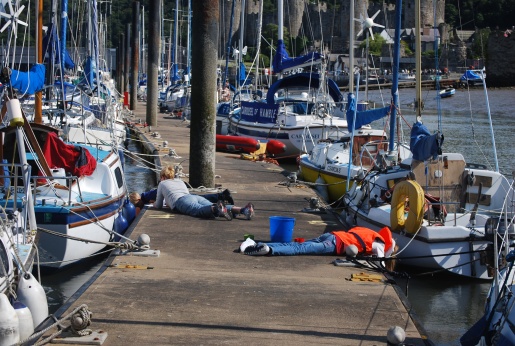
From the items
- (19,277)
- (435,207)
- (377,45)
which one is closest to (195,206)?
(435,207)

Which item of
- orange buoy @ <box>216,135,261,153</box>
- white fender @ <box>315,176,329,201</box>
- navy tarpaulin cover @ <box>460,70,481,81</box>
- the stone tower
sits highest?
the stone tower

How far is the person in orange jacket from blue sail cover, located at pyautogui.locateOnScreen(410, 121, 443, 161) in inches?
118

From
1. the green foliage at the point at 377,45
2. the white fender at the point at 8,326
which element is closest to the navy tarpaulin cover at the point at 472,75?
the white fender at the point at 8,326

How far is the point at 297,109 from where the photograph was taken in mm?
30984

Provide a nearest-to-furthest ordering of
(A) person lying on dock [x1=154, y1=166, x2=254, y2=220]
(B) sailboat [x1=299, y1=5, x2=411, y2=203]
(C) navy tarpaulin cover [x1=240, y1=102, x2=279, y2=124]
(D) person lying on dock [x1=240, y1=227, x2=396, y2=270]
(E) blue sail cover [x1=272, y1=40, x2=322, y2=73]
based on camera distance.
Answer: (D) person lying on dock [x1=240, y1=227, x2=396, y2=270]
(A) person lying on dock [x1=154, y1=166, x2=254, y2=220]
(B) sailboat [x1=299, y1=5, x2=411, y2=203]
(E) blue sail cover [x1=272, y1=40, x2=322, y2=73]
(C) navy tarpaulin cover [x1=240, y1=102, x2=279, y2=124]

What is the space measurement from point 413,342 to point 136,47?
42.2 metres

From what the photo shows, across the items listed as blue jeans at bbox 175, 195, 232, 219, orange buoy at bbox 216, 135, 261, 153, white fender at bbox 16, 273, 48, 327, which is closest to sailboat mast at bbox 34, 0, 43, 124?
blue jeans at bbox 175, 195, 232, 219

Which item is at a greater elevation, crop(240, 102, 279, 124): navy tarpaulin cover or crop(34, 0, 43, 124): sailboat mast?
crop(34, 0, 43, 124): sailboat mast

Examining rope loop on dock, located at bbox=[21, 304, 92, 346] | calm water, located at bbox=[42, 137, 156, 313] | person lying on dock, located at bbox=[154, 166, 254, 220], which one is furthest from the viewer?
person lying on dock, located at bbox=[154, 166, 254, 220]

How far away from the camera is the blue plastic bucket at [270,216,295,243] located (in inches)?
487

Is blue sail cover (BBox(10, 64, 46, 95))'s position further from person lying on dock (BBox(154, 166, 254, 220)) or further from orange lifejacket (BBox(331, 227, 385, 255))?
orange lifejacket (BBox(331, 227, 385, 255))

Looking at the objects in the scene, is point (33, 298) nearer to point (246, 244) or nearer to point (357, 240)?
point (246, 244)

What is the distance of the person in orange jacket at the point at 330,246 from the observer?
1198 cm

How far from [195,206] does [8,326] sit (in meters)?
7.01
